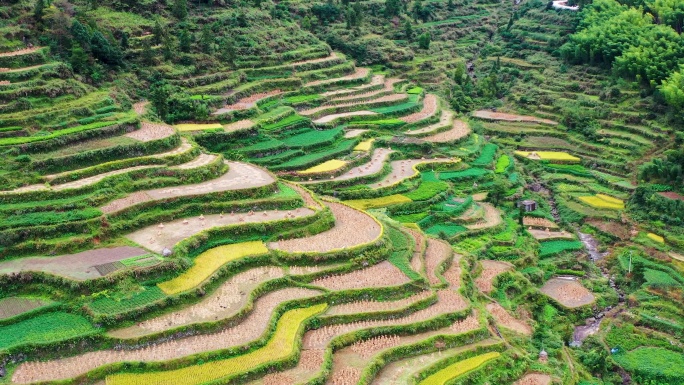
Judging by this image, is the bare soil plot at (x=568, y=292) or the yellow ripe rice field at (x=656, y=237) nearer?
the bare soil plot at (x=568, y=292)

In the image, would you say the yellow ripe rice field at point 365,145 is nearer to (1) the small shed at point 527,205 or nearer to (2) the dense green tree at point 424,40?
(1) the small shed at point 527,205

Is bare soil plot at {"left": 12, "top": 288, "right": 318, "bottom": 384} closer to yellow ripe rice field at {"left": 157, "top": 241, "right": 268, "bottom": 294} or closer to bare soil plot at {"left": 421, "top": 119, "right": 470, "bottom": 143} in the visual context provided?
yellow ripe rice field at {"left": 157, "top": 241, "right": 268, "bottom": 294}

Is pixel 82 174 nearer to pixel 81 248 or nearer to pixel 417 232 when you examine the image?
pixel 81 248

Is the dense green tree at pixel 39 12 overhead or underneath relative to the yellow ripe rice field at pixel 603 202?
overhead

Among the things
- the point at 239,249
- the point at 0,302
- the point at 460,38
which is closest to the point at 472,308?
the point at 239,249

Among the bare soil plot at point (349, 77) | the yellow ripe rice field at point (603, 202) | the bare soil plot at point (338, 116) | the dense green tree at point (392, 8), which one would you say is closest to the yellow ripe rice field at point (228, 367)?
the bare soil plot at point (338, 116)

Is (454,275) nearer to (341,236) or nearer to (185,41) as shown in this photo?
(341,236)

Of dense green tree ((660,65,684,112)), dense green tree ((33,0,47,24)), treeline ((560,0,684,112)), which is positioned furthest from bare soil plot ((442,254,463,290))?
dense green tree ((33,0,47,24))

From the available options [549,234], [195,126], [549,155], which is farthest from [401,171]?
[549,155]
